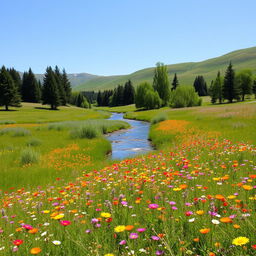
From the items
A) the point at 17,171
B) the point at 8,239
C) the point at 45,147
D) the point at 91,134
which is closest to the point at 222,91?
the point at 91,134

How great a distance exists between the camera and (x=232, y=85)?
70062mm

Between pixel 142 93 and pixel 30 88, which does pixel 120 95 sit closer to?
pixel 142 93

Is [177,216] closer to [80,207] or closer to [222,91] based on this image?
[80,207]

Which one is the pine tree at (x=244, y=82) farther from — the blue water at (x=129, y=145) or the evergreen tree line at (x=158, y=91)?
the blue water at (x=129, y=145)

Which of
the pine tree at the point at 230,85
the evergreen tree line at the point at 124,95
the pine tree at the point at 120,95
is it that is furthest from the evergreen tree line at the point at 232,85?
the pine tree at the point at 120,95

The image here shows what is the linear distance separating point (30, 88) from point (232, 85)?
79.1 metres

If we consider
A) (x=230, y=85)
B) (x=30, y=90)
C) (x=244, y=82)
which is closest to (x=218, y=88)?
(x=230, y=85)

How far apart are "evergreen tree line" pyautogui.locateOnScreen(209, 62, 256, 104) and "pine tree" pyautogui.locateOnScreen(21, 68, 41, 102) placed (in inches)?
2839

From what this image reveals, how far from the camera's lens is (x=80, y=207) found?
3.54 metres

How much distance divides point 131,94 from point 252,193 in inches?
4540

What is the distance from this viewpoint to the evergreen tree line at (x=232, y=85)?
7000 centimetres

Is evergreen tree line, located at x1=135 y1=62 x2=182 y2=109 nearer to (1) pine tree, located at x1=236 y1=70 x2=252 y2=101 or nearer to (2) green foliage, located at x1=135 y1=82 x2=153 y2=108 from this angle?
(2) green foliage, located at x1=135 y1=82 x2=153 y2=108

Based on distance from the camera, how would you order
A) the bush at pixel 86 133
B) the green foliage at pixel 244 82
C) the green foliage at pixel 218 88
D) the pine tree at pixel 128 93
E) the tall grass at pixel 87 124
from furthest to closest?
A: 1. the pine tree at pixel 128 93
2. the green foliage at pixel 218 88
3. the green foliage at pixel 244 82
4. the tall grass at pixel 87 124
5. the bush at pixel 86 133

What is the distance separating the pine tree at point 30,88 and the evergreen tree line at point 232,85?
7212 cm
